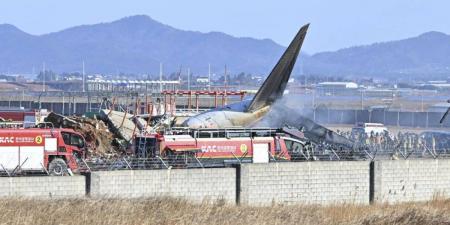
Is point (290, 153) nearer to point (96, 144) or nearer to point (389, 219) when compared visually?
point (96, 144)

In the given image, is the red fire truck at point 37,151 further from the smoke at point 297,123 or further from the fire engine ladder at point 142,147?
the smoke at point 297,123

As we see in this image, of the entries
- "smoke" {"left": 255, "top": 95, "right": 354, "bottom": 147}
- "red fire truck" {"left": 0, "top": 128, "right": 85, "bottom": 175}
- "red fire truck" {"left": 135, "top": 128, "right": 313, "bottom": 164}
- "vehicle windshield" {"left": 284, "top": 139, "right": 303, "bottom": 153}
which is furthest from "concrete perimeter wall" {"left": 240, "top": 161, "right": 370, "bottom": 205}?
"smoke" {"left": 255, "top": 95, "right": 354, "bottom": 147}

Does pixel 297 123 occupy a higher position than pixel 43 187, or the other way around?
pixel 297 123

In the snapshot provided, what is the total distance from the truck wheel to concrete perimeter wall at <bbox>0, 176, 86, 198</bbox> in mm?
3334

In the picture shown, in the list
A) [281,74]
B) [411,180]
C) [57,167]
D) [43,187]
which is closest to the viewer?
[43,187]

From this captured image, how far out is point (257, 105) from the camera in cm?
6881

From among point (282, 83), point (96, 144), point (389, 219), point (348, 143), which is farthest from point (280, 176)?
point (282, 83)

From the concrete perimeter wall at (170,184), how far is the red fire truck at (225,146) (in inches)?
128

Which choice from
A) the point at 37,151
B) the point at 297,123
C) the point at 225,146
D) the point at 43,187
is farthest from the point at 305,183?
the point at 297,123

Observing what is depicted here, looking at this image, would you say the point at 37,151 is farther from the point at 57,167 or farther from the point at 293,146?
the point at 293,146

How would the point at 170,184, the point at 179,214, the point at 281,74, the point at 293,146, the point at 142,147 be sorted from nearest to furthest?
the point at 179,214, the point at 170,184, the point at 142,147, the point at 293,146, the point at 281,74

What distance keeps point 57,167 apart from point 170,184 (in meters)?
5.26

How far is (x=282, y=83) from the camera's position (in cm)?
7119

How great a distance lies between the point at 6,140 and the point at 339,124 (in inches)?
2818
